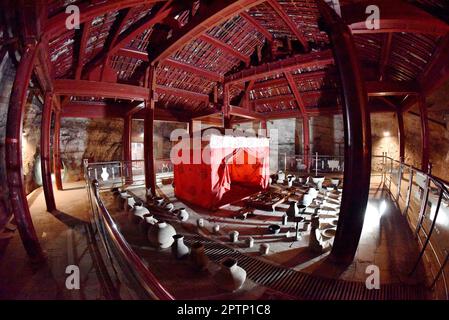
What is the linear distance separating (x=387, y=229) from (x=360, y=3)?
474 cm

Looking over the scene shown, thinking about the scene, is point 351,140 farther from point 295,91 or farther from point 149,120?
point 295,91

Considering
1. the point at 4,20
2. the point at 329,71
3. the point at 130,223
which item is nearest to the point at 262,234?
the point at 130,223

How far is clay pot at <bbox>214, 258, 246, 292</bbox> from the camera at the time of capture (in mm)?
2775

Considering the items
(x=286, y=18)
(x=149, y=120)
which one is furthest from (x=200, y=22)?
(x=149, y=120)

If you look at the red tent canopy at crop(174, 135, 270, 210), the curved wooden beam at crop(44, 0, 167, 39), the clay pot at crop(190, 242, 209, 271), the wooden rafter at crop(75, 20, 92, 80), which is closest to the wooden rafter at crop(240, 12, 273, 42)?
the curved wooden beam at crop(44, 0, 167, 39)

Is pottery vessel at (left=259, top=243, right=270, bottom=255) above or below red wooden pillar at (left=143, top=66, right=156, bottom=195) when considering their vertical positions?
below

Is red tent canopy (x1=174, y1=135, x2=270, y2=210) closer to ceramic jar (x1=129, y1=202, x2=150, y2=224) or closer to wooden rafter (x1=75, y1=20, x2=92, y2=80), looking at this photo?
ceramic jar (x1=129, y1=202, x2=150, y2=224)

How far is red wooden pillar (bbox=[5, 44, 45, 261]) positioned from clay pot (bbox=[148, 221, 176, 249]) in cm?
182

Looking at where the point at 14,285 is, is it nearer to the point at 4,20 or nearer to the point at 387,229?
the point at 4,20

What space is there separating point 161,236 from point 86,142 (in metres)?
12.6

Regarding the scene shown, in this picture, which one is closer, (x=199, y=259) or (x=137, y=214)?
(x=199, y=259)

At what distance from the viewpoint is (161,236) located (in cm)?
396
